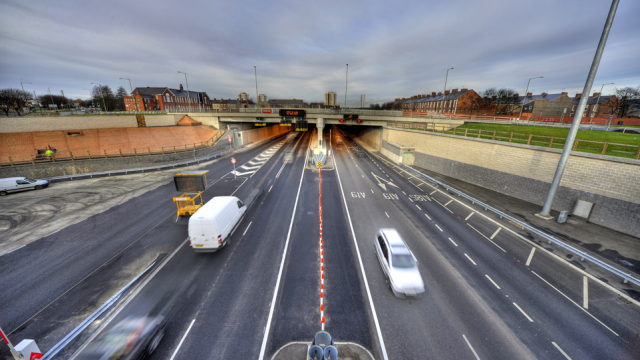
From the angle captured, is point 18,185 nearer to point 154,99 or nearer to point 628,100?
point 154,99

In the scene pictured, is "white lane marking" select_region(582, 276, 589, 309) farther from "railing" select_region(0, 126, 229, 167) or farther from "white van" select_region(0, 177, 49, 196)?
"white van" select_region(0, 177, 49, 196)

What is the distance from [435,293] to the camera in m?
9.84

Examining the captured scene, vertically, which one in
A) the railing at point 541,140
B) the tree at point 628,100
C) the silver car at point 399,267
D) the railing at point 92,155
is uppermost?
the tree at point 628,100

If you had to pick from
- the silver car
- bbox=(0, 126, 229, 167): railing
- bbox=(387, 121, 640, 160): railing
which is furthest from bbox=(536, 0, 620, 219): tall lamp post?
bbox=(0, 126, 229, 167): railing

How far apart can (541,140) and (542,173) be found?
7.00 meters

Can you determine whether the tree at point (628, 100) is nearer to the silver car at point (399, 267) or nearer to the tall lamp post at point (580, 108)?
the tall lamp post at point (580, 108)

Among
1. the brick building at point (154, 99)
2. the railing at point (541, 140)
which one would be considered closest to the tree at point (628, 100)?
the railing at point (541, 140)

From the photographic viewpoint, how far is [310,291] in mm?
9914

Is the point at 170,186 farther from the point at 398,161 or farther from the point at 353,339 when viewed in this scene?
the point at 398,161

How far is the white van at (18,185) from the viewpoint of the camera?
1981cm

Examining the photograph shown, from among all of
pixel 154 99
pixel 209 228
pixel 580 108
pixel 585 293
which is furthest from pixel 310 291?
pixel 154 99

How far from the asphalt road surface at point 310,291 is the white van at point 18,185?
40.7ft

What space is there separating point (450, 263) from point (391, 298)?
4.52m

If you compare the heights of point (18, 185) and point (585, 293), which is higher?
point (18, 185)
